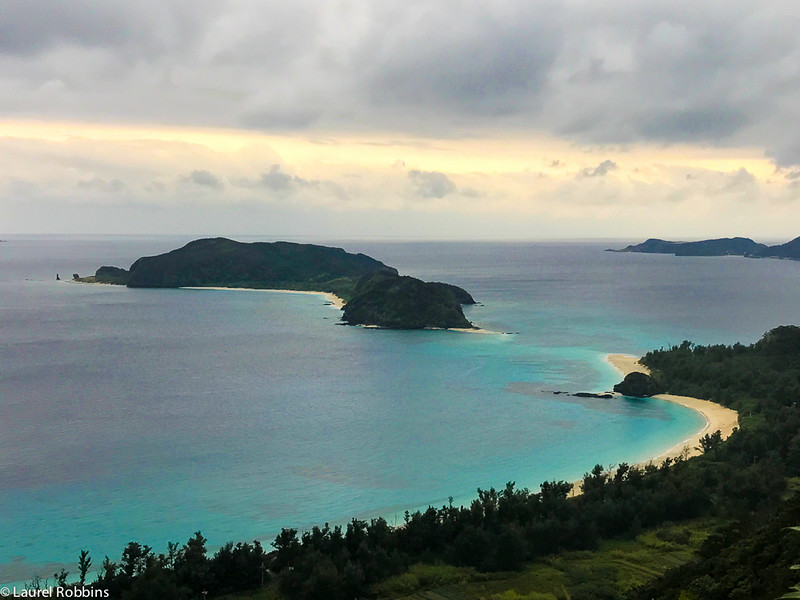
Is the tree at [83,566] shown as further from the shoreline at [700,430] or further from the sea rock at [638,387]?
the sea rock at [638,387]

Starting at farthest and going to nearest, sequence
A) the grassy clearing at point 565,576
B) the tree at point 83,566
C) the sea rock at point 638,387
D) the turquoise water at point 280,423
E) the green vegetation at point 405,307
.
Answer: the green vegetation at point 405,307, the sea rock at point 638,387, the turquoise water at point 280,423, the grassy clearing at point 565,576, the tree at point 83,566

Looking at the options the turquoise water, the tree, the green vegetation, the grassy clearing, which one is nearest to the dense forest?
the grassy clearing

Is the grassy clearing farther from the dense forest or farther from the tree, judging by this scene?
the tree

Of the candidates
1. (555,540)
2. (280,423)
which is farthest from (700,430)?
(280,423)

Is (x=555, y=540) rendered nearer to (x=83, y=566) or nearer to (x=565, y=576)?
(x=565, y=576)

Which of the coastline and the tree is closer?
the tree

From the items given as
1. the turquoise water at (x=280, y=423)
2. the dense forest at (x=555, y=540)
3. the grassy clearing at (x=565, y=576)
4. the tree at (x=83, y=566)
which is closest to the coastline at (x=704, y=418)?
the turquoise water at (x=280, y=423)

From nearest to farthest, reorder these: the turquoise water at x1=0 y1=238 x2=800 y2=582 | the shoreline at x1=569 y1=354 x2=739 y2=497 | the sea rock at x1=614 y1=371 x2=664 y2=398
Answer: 1. the turquoise water at x1=0 y1=238 x2=800 y2=582
2. the shoreline at x1=569 y1=354 x2=739 y2=497
3. the sea rock at x1=614 y1=371 x2=664 y2=398
